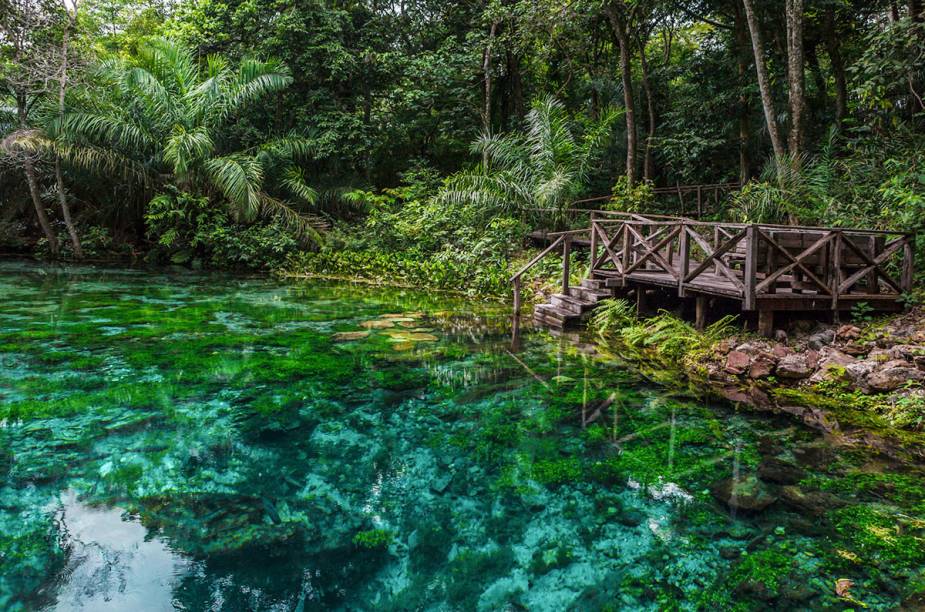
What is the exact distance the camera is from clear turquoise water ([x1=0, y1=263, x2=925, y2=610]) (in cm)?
307

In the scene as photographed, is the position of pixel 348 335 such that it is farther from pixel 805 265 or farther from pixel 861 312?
pixel 861 312

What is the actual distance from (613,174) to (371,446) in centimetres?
1591

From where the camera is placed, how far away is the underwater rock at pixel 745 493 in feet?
12.8

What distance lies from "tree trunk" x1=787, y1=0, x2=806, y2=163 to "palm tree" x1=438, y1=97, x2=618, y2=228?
467 cm

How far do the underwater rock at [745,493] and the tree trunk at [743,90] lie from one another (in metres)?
12.1

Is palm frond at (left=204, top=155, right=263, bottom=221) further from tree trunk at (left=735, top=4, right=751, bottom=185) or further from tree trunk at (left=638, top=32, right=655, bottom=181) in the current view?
tree trunk at (left=735, top=4, right=751, bottom=185)

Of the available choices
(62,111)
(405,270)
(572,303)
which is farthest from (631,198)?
(62,111)

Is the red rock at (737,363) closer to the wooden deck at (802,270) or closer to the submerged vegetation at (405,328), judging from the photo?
the submerged vegetation at (405,328)

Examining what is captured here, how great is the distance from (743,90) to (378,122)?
34.9 feet

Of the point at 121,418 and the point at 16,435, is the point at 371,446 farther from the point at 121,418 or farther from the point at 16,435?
the point at 16,435

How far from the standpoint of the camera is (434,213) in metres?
15.8

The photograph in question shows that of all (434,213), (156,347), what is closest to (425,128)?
(434,213)

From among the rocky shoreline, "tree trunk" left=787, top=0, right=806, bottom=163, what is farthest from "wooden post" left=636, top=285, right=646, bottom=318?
"tree trunk" left=787, top=0, right=806, bottom=163

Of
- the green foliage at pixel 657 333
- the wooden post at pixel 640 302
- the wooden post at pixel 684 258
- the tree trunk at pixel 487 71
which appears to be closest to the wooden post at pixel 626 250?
the wooden post at pixel 640 302
